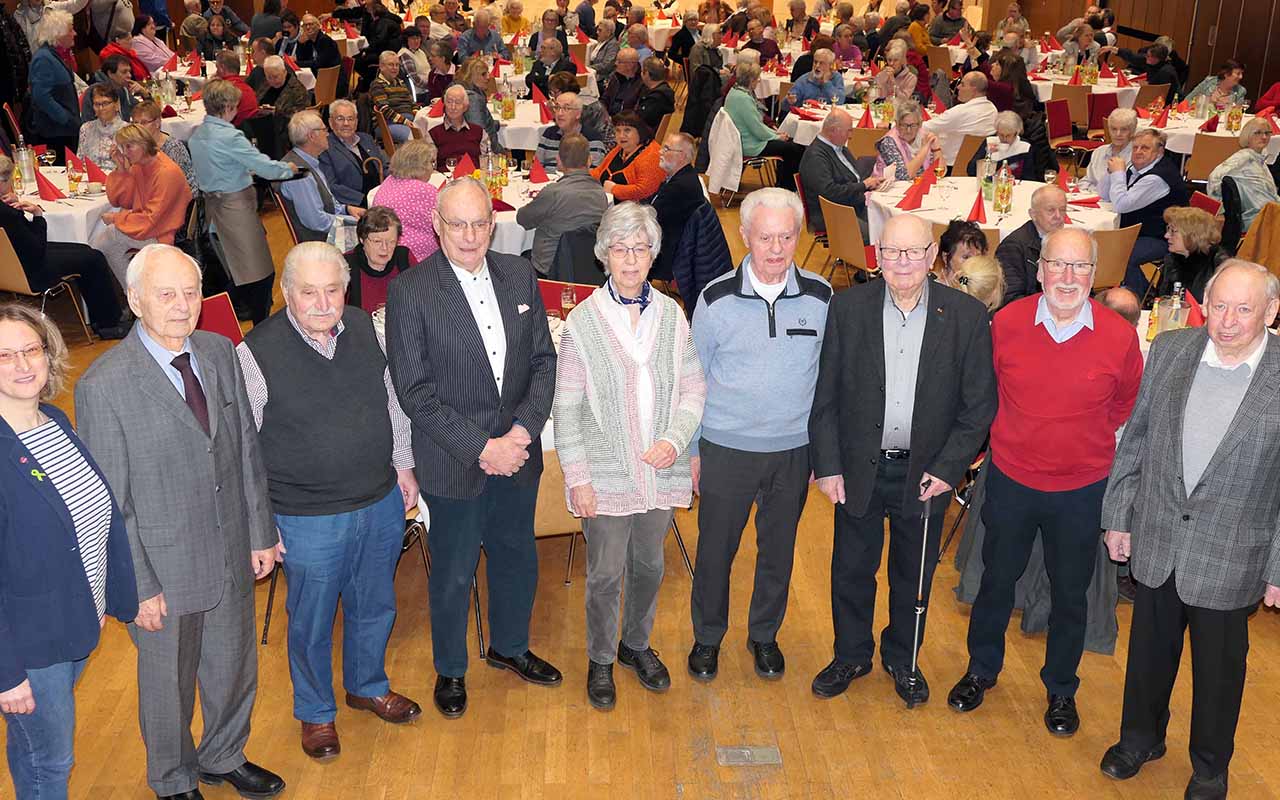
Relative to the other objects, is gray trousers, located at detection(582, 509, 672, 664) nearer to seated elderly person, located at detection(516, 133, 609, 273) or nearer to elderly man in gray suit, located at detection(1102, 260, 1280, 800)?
elderly man in gray suit, located at detection(1102, 260, 1280, 800)

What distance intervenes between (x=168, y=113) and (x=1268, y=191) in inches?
342

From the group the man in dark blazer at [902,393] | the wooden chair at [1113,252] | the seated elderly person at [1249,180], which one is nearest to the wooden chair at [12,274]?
the man in dark blazer at [902,393]

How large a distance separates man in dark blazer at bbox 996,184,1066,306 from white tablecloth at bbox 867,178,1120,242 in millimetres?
1067

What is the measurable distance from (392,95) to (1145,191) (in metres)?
6.41

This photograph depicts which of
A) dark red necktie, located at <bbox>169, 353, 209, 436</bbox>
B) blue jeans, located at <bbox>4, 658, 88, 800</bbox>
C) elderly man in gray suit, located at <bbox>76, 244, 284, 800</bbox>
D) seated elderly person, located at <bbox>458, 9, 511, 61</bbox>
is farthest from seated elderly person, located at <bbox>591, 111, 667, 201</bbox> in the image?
seated elderly person, located at <bbox>458, 9, 511, 61</bbox>

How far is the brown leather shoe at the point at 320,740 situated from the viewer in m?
3.89

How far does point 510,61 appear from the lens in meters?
13.7

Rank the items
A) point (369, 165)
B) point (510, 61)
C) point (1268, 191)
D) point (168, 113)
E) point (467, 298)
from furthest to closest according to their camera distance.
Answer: point (510, 61) < point (168, 113) < point (369, 165) < point (1268, 191) < point (467, 298)

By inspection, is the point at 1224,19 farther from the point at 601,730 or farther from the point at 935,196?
the point at 601,730

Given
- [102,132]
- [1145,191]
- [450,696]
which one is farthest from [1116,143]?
[102,132]

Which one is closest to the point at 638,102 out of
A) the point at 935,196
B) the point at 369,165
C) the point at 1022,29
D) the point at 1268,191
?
the point at 369,165

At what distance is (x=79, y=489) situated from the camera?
2906 millimetres

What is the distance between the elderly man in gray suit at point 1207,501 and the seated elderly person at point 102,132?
7.27 meters

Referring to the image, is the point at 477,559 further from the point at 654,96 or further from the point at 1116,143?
the point at 654,96
